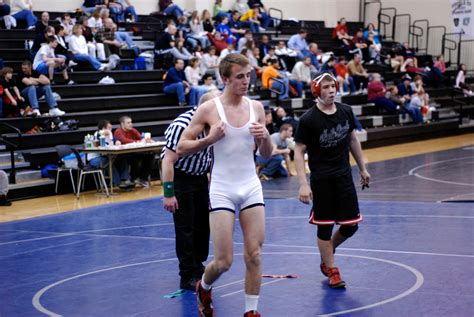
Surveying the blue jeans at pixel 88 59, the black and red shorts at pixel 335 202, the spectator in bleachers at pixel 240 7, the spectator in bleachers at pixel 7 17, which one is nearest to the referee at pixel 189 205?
the black and red shorts at pixel 335 202

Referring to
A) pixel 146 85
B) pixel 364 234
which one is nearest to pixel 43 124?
pixel 146 85

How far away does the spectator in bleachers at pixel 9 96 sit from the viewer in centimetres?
1616

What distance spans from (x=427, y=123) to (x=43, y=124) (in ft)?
40.5

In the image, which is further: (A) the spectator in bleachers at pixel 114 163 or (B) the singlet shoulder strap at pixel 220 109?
(A) the spectator in bleachers at pixel 114 163

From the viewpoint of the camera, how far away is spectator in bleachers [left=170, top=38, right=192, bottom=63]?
21094 millimetres

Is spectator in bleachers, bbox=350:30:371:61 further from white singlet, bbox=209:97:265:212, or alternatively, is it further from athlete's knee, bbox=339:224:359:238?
white singlet, bbox=209:97:265:212

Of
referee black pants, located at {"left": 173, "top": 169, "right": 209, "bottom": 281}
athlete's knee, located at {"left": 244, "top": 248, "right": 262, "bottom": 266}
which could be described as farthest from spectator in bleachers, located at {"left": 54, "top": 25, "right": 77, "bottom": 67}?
athlete's knee, located at {"left": 244, "top": 248, "right": 262, "bottom": 266}

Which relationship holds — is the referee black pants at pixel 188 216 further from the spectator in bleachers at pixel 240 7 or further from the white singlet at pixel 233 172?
the spectator in bleachers at pixel 240 7

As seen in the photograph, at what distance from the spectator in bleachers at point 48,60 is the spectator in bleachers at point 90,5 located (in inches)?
153

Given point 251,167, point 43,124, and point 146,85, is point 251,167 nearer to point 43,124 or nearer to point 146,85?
point 43,124

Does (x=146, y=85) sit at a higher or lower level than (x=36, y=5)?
lower

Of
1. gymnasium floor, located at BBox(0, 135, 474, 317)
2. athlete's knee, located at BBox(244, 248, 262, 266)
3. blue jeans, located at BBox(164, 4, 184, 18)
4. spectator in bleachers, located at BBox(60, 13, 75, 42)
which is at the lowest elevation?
gymnasium floor, located at BBox(0, 135, 474, 317)

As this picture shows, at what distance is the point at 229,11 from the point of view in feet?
88.5

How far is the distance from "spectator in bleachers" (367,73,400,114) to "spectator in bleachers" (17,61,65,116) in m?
10.5
